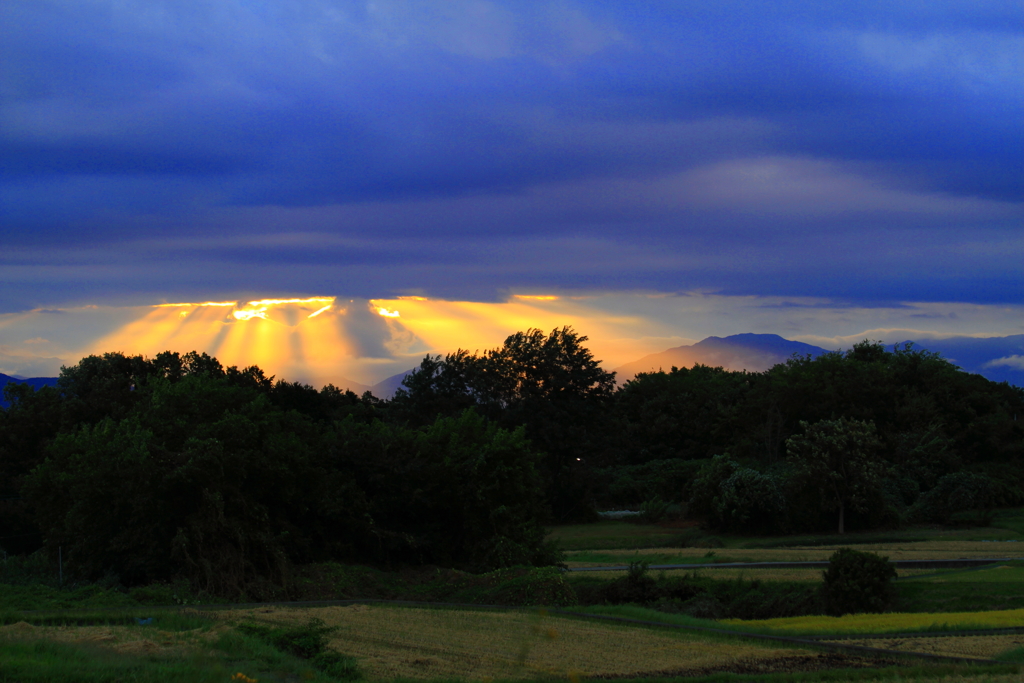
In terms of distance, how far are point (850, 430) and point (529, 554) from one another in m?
30.4

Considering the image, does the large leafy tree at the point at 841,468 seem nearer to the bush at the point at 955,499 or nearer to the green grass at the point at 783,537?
the green grass at the point at 783,537

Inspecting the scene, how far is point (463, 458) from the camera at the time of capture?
31438 millimetres

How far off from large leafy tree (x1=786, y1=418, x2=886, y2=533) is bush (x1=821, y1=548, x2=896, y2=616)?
23257 mm

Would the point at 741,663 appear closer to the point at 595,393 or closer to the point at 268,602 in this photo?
the point at 268,602

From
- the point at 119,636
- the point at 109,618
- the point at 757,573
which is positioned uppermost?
the point at 119,636

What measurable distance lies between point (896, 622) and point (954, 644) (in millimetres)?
5242

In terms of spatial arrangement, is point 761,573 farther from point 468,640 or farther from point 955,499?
point 955,499

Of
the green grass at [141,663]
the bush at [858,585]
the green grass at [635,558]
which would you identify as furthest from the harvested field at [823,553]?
the green grass at [141,663]

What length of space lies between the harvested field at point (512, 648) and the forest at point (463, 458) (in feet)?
21.2

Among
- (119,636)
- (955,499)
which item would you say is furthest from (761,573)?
(955,499)

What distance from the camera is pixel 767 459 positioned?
6750cm

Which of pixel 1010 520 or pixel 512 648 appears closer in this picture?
pixel 512 648

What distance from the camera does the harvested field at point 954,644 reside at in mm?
15906

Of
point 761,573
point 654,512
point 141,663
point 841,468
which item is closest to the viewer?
point 141,663
